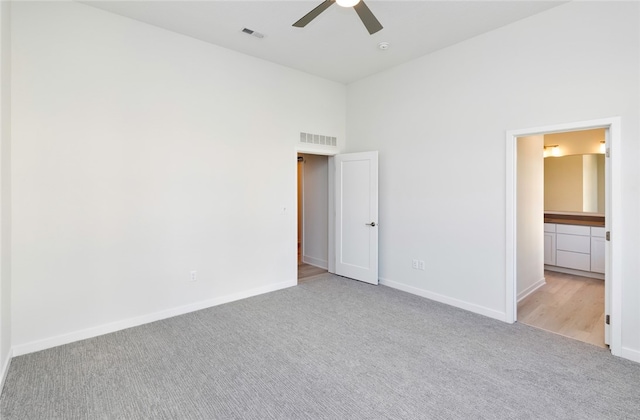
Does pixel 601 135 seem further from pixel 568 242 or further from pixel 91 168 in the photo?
pixel 91 168

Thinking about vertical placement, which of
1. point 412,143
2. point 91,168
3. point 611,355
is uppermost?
point 412,143

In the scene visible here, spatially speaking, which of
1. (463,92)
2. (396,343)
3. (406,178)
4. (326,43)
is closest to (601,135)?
(463,92)

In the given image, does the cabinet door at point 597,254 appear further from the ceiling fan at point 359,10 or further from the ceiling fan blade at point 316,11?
the ceiling fan blade at point 316,11

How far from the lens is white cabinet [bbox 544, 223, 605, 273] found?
16.5ft

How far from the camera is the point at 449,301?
4.06 m

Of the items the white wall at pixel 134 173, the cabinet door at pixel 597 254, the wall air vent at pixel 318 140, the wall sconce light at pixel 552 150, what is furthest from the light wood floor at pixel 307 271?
the wall sconce light at pixel 552 150

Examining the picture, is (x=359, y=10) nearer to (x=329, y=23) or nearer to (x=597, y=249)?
(x=329, y=23)

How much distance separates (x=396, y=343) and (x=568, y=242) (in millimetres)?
4312

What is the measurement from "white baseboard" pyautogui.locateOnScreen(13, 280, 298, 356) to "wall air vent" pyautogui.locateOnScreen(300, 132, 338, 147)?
2.31m

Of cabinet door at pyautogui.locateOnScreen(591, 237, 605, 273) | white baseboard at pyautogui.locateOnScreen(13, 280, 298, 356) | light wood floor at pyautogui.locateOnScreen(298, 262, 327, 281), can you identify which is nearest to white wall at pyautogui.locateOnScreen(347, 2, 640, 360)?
light wood floor at pyautogui.locateOnScreen(298, 262, 327, 281)

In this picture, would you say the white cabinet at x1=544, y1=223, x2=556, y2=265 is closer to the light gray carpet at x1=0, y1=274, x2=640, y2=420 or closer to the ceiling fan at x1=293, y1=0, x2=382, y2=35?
the light gray carpet at x1=0, y1=274, x2=640, y2=420

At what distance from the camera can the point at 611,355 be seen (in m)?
2.77

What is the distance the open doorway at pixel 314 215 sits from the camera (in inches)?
230

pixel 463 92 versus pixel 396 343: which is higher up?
pixel 463 92
